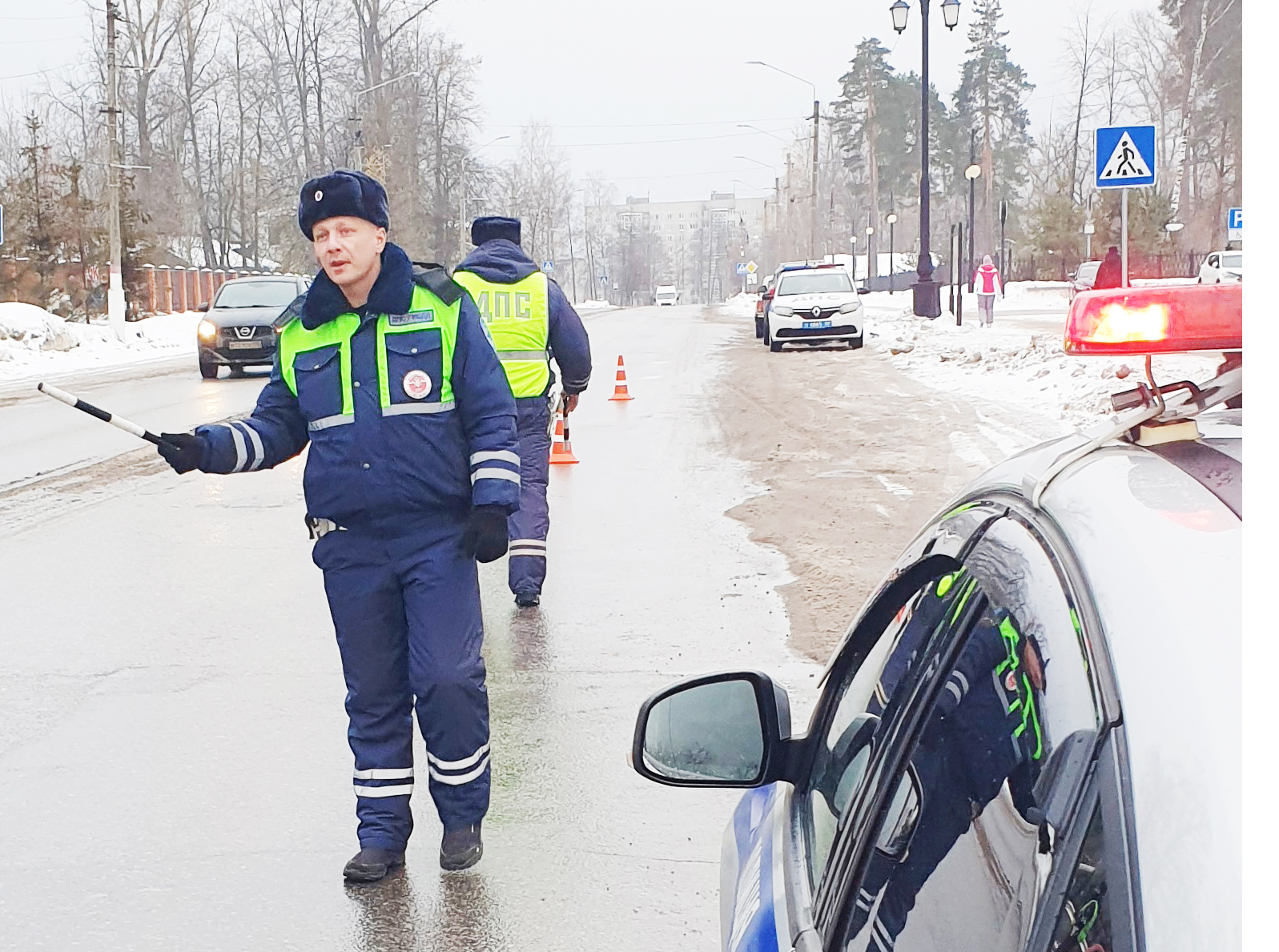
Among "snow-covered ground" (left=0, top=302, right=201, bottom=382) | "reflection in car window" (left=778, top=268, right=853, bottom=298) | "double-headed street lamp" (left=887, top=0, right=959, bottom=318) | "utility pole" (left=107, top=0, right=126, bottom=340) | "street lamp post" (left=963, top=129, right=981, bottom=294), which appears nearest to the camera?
"reflection in car window" (left=778, top=268, right=853, bottom=298)

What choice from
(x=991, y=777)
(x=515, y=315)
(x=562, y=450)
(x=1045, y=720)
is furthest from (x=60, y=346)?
(x=1045, y=720)

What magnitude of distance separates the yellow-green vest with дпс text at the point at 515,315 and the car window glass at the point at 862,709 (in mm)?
5136

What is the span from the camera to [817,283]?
97.8 ft

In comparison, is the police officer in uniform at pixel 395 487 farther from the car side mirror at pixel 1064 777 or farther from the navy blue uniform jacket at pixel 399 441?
the car side mirror at pixel 1064 777

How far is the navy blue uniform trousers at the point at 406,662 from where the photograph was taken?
4.21m

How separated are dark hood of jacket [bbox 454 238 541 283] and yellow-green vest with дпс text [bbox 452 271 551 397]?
24 millimetres

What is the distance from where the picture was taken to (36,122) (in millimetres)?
41031

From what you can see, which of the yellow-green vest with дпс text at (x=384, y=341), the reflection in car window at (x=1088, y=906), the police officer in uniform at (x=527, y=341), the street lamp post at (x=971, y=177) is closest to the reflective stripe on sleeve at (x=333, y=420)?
the yellow-green vest with дпс text at (x=384, y=341)

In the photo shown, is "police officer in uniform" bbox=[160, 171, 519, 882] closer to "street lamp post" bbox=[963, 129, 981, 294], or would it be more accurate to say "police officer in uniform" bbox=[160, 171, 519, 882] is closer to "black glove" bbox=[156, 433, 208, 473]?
"black glove" bbox=[156, 433, 208, 473]

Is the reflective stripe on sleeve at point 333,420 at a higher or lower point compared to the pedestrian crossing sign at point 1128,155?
lower

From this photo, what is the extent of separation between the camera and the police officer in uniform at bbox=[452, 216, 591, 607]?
287 inches

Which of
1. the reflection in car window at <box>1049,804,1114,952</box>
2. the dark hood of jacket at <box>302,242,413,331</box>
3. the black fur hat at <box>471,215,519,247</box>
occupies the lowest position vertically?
the reflection in car window at <box>1049,804,1114,952</box>

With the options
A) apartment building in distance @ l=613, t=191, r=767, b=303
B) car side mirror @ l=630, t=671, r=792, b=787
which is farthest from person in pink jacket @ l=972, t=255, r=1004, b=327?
apartment building in distance @ l=613, t=191, r=767, b=303

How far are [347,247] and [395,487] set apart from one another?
27.2 inches
